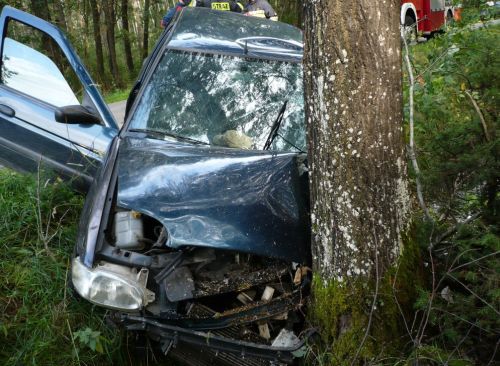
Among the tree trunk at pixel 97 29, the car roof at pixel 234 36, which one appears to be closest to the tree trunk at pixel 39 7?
the tree trunk at pixel 97 29

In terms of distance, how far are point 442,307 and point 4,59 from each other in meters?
3.69

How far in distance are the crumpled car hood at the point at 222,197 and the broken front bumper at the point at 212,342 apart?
0.40 m

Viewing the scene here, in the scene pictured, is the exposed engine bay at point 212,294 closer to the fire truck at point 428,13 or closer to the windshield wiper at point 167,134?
the windshield wiper at point 167,134

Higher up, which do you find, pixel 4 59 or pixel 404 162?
pixel 4 59

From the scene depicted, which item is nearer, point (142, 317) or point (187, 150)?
point (142, 317)

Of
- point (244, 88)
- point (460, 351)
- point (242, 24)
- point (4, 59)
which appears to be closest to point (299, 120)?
point (244, 88)

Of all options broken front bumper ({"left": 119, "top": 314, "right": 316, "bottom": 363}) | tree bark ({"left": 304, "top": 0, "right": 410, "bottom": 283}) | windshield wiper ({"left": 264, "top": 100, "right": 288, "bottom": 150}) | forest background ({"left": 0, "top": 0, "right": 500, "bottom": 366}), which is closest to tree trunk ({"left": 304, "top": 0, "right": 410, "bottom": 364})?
tree bark ({"left": 304, "top": 0, "right": 410, "bottom": 283})

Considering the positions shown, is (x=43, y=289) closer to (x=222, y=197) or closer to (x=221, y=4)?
(x=222, y=197)

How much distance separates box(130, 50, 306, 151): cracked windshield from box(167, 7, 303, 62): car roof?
83mm

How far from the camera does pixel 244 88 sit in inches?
134

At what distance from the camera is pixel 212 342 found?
2404 millimetres

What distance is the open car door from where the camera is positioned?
3.91 meters

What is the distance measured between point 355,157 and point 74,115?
7.05 ft

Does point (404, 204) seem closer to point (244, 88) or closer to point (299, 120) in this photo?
point (299, 120)
